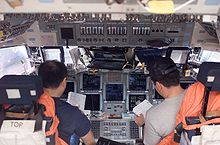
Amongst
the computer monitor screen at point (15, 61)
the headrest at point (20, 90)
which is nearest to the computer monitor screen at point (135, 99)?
the computer monitor screen at point (15, 61)

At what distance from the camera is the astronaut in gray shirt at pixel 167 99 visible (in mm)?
2807

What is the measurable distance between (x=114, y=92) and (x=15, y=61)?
5.91 feet

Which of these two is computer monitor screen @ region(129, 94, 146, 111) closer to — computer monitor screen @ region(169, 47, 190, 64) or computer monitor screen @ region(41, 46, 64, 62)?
computer monitor screen @ region(169, 47, 190, 64)

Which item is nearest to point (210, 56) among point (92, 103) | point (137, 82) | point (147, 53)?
point (147, 53)

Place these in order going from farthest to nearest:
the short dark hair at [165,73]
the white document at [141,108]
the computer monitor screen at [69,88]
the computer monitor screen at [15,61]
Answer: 1. the computer monitor screen at [15,61]
2. the computer monitor screen at [69,88]
3. the white document at [141,108]
4. the short dark hair at [165,73]

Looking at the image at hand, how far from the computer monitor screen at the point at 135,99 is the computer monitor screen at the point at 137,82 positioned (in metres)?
0.09

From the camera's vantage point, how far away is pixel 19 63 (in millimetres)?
4777

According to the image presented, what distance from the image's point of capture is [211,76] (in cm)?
223

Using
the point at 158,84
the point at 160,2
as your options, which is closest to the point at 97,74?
the point at 158,84

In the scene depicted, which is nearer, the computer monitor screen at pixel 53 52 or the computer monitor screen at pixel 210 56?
the computer monitor screen at pixel 53 52

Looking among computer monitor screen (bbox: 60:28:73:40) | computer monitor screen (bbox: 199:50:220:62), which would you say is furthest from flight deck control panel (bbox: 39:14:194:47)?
computer monitor screen (bbox: 199:50:220:62)

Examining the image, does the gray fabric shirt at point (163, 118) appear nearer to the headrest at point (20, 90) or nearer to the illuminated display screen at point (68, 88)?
the headrest at point (20, 90)

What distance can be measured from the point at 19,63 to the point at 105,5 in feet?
9.74

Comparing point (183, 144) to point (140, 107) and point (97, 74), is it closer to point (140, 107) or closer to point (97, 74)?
point (140, 107)
